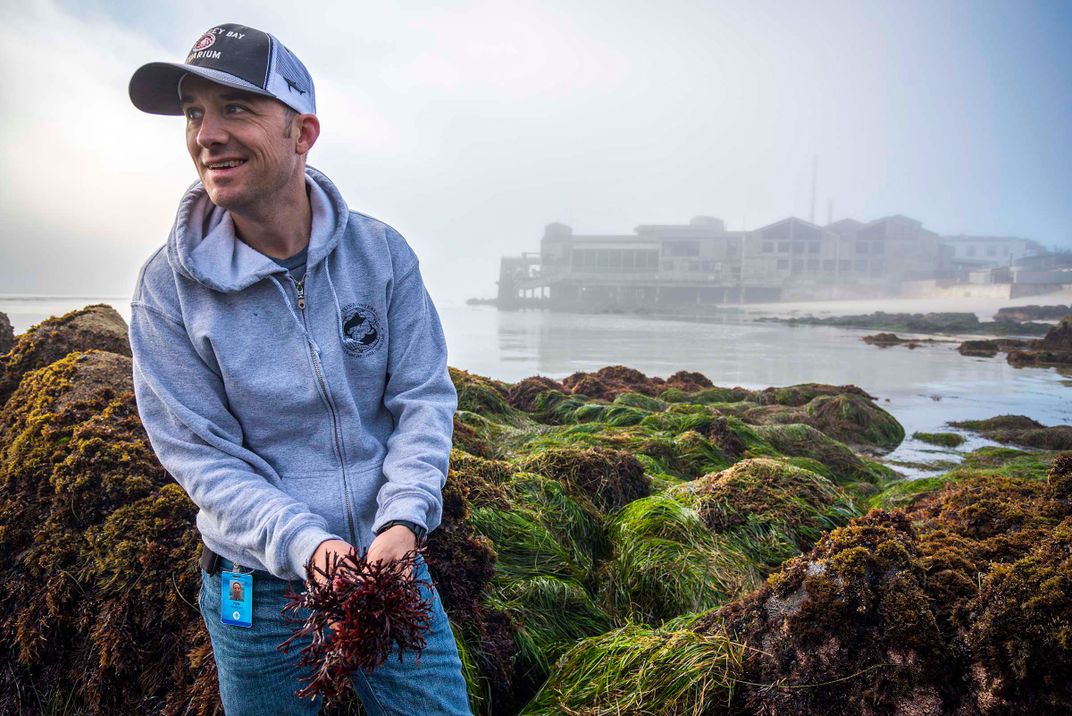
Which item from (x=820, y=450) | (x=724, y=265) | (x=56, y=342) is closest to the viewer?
(x=56, y=342)

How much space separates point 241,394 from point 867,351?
21.4 metres

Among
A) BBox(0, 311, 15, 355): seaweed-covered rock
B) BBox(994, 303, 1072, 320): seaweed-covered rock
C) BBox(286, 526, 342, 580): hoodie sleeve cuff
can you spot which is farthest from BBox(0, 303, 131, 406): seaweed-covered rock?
BBox(994, 303, 1072, 320): seaweed-covered rock

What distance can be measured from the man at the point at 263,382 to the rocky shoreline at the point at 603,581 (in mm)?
566

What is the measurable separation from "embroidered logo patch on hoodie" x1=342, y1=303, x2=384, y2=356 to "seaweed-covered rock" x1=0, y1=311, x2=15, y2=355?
3794mm

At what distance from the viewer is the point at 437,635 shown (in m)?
1.79

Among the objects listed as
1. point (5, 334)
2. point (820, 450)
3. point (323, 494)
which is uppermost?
point (5, 334)

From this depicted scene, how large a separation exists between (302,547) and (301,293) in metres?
0.67

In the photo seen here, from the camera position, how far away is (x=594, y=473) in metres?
3.88

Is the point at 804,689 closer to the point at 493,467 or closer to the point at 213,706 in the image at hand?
the point at 213,706

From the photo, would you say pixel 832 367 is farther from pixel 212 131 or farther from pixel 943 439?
pixel 212 131

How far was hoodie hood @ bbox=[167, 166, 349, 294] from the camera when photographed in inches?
67.6

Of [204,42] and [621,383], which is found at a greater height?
[204,42]

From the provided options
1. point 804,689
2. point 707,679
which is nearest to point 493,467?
point 707,679

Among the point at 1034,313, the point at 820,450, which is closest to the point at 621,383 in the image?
the point at 820,450
